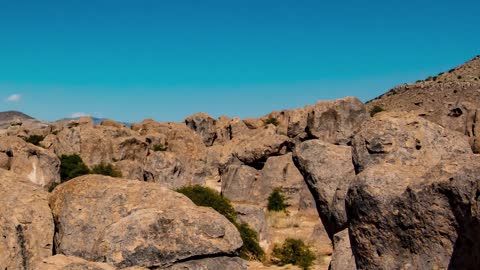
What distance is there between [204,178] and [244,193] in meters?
7.95

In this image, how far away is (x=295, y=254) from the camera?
18766 mm

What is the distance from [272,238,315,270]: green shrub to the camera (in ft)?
60.2

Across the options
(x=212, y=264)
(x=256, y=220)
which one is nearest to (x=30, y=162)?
(x=256, y=220)

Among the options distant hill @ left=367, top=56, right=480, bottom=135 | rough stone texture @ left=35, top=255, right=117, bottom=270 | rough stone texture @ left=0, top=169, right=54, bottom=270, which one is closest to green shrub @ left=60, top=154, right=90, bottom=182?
rough stone texture @ left=0, top=169, right=54, bottom=270

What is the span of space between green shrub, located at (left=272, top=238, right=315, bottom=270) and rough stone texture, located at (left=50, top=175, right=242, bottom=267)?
8853 mm

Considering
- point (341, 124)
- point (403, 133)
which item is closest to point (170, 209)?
point (403, 133)

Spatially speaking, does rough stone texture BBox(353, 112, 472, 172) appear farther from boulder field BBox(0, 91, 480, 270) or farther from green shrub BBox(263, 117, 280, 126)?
green shrub BBox(263, 117, 280, 126)

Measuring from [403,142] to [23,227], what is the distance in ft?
34.7

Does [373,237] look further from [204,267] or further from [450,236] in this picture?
[204,267]

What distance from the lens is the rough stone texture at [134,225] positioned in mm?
9133

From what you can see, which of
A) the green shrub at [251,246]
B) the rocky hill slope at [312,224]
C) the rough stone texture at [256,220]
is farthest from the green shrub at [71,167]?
the green shrub at [251,246]

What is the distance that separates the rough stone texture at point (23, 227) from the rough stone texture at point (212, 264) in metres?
3.56

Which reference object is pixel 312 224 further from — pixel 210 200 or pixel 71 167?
pixel 71 167

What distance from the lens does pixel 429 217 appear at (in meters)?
6.95
